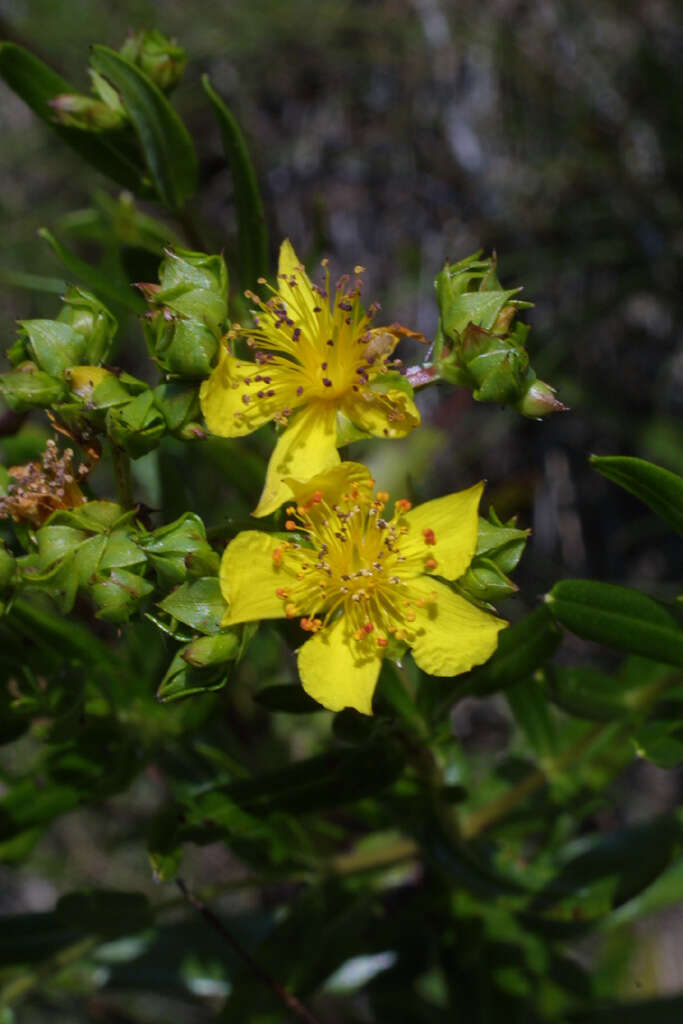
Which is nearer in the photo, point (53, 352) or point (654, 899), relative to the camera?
point (53, 352)

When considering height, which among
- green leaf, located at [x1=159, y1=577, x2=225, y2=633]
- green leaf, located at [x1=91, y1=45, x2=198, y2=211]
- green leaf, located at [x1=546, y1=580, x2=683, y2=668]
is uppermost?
green leaf, located at [x1=91, y1=45, x2=198, y2=211]

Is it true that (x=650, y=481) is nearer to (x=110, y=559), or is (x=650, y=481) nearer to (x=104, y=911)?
(x=110, y=559)

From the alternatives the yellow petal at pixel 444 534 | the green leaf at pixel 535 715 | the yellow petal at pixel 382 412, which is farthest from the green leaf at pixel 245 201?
the green leaf at pixel 535 715

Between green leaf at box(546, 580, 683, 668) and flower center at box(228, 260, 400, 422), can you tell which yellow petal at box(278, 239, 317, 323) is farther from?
green leaf at box(546, 580, 683, 668)

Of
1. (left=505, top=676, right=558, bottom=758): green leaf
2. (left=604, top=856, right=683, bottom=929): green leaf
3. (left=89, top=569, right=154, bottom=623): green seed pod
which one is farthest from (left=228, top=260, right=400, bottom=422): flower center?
(left=604, top=856, right=683, bottom=929): green leaf

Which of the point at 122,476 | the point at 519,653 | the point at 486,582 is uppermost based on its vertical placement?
the point at 122,476

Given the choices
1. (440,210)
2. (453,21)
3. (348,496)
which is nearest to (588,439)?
(440,210)

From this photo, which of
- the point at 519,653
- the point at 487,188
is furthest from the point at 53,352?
the point at 487,188
